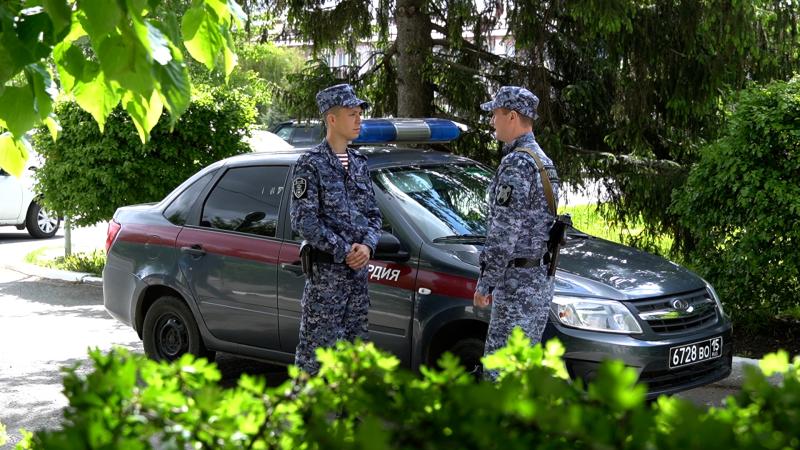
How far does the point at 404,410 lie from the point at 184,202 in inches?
223

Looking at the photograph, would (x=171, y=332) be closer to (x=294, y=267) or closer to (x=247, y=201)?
(x=247, y=201)

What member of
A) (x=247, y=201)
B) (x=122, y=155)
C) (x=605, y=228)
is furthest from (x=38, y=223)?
(x=247, y=201)

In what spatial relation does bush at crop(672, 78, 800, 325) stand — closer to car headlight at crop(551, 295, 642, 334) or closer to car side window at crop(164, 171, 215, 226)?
car headlight at crop(551, 295, 642, 334)

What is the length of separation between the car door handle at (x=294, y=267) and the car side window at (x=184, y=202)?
44.3 inches

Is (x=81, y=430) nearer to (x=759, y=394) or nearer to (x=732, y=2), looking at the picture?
(x=759, y=394)

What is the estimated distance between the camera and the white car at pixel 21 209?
16.8 metres

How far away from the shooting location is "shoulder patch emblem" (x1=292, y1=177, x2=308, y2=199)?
5602 mm

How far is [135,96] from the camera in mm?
3320

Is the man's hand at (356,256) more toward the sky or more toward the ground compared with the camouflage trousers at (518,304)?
more toward the sky

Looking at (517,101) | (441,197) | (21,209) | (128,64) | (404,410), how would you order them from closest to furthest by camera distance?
(404,410)
(128,64)
(517,101)
(441,197)
(21,209)

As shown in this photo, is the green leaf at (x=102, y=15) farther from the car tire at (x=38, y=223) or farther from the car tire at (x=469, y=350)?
the car tire at (x=38, y=223)

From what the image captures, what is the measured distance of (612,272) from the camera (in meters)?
6.05

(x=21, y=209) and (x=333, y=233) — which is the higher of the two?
(x=333, y=233)

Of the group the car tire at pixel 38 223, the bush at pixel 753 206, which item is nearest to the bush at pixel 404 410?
the bush at pixel 753 206
